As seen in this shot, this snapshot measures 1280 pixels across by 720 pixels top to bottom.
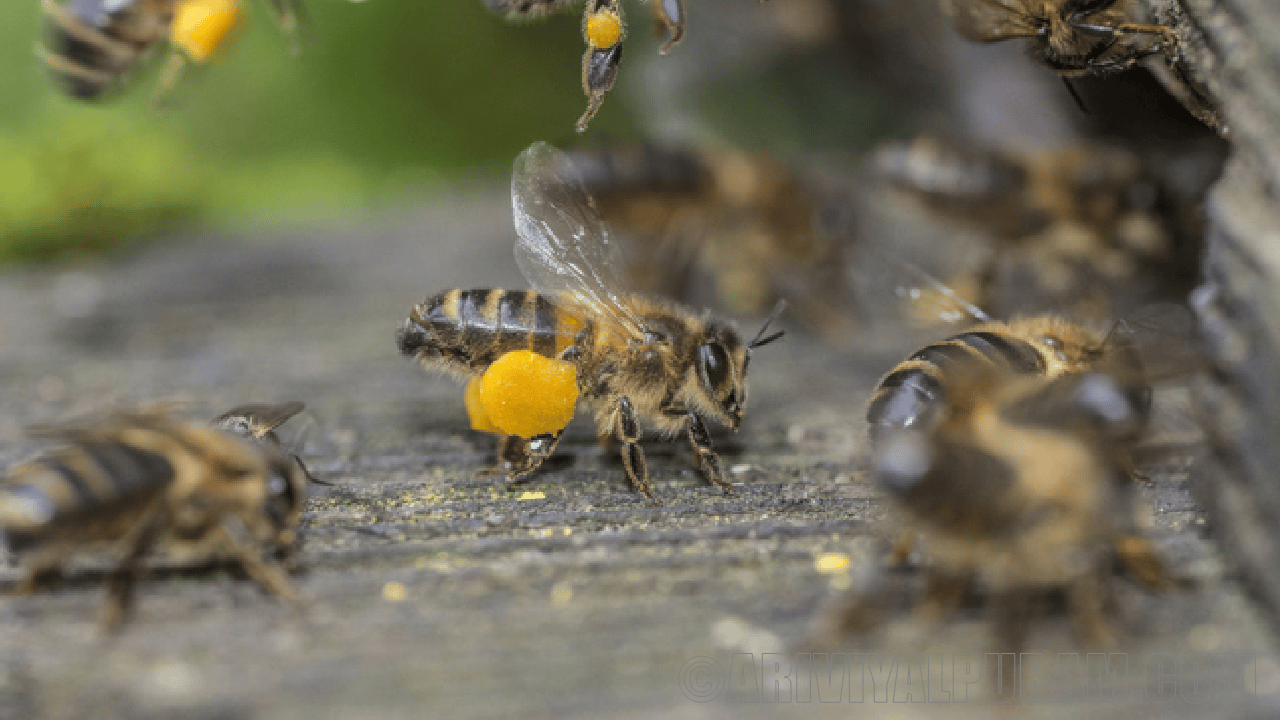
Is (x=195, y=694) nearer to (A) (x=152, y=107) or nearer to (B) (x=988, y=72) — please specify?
(A) (x=152, y=107)

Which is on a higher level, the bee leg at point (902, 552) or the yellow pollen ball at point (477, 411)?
the yellow pollen ball at point (477, 411)

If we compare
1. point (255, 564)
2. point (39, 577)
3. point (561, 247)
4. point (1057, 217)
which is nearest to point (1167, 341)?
point (561, 247)

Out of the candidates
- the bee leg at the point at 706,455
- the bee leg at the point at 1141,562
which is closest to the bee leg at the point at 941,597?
the bee leg at the point at 1141,562

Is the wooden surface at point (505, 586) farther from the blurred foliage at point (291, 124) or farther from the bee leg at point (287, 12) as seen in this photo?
the blurred foliage at point (291, 124)

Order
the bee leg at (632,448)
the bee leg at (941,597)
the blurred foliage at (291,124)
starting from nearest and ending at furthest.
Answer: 1. the bee leg at (941,597)
2. the bee leg at (632,448)
3. the blurred foliage at (291,124)

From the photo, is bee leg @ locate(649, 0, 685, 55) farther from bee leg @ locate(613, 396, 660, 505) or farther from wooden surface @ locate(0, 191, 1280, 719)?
wooden surface @ locate(0, 191, 1280, 719)

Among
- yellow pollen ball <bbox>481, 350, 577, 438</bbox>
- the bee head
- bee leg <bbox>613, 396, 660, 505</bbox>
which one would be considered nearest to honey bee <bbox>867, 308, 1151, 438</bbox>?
the bee head

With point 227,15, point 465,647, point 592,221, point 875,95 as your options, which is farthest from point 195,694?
point 875,95
